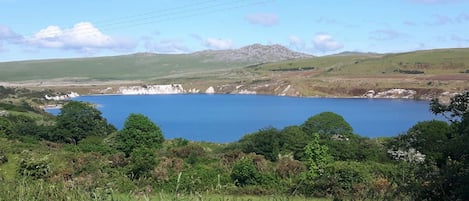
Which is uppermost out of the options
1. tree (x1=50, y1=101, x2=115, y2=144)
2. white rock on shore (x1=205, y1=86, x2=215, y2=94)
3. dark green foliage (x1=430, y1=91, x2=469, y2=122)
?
dark green foliage (x1=430, y1=91, x2=469, y2=122)

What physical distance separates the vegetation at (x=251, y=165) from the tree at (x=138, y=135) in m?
0.06

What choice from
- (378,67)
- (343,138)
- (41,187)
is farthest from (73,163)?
(378,67)

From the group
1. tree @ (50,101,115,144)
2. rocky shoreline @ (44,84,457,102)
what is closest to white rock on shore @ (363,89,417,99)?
rocky shoreline @ (44,84,457,102)

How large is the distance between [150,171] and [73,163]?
3.09m

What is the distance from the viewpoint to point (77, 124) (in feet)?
137

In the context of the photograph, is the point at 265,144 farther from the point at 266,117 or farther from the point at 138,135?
the point at 266,117

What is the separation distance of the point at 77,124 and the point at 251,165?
86.7 ft

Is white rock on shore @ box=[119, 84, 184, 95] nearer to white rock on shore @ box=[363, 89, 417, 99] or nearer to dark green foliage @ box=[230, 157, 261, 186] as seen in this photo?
white rock on shore @ box=[363, 89, 417, 99]

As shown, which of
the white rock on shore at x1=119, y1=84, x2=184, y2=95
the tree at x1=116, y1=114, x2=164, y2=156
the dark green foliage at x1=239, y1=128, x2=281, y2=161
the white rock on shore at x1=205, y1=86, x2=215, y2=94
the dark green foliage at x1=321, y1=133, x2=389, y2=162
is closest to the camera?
the dark green foliage at x1=321, y1=133, x2=389, y2=162

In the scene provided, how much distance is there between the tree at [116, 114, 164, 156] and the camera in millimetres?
32344

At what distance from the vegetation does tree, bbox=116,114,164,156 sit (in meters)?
0.06

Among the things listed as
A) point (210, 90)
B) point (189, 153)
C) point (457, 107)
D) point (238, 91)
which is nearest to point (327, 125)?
point (189, 153)

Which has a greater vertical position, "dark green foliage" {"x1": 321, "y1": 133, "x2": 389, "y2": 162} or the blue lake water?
"dark green foliage" {"x1": 321, "y1": 133, "x2": 389, "y2": 162}

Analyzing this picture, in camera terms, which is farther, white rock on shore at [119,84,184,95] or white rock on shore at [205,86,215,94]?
white rock on shore at [119,84,184,95]
